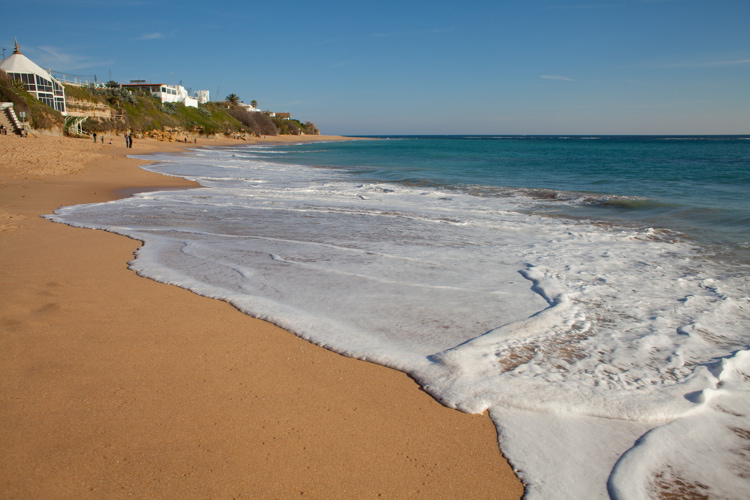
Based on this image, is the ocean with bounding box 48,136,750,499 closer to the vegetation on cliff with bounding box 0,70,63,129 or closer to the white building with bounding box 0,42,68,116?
the vegetation on cliff with bounding box 0,70,63,129

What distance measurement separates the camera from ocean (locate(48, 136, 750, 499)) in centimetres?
266

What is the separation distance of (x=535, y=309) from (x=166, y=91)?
83.9 meters

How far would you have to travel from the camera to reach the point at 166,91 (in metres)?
75.9

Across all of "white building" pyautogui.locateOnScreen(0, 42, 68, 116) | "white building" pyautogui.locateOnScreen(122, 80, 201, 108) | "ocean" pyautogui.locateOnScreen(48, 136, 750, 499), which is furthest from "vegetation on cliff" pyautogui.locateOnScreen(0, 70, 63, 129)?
"white building" pyautogui.locateOnScreen(122, 80, 201, 108)

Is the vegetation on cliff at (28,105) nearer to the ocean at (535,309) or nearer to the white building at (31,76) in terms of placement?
the white building at (31,76)

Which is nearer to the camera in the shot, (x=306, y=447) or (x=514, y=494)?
(x=514, y=494)

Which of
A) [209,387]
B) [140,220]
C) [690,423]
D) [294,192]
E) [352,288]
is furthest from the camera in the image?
[294,192]

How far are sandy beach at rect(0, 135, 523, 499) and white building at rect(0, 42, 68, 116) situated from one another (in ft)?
151

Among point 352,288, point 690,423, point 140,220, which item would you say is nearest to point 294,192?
point 140,220

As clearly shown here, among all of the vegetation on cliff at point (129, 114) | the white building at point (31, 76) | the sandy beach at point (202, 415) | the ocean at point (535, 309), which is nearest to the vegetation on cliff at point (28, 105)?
the vegetation on cliff at point (129, 114)

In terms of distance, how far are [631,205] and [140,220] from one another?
40.4 ft

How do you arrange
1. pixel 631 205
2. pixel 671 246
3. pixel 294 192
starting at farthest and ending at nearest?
pixel 294 192 → pixel 631 205 → pixel 671 246

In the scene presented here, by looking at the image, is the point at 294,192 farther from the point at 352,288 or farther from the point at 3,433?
the point at 3,433

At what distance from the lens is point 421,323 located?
422cm
